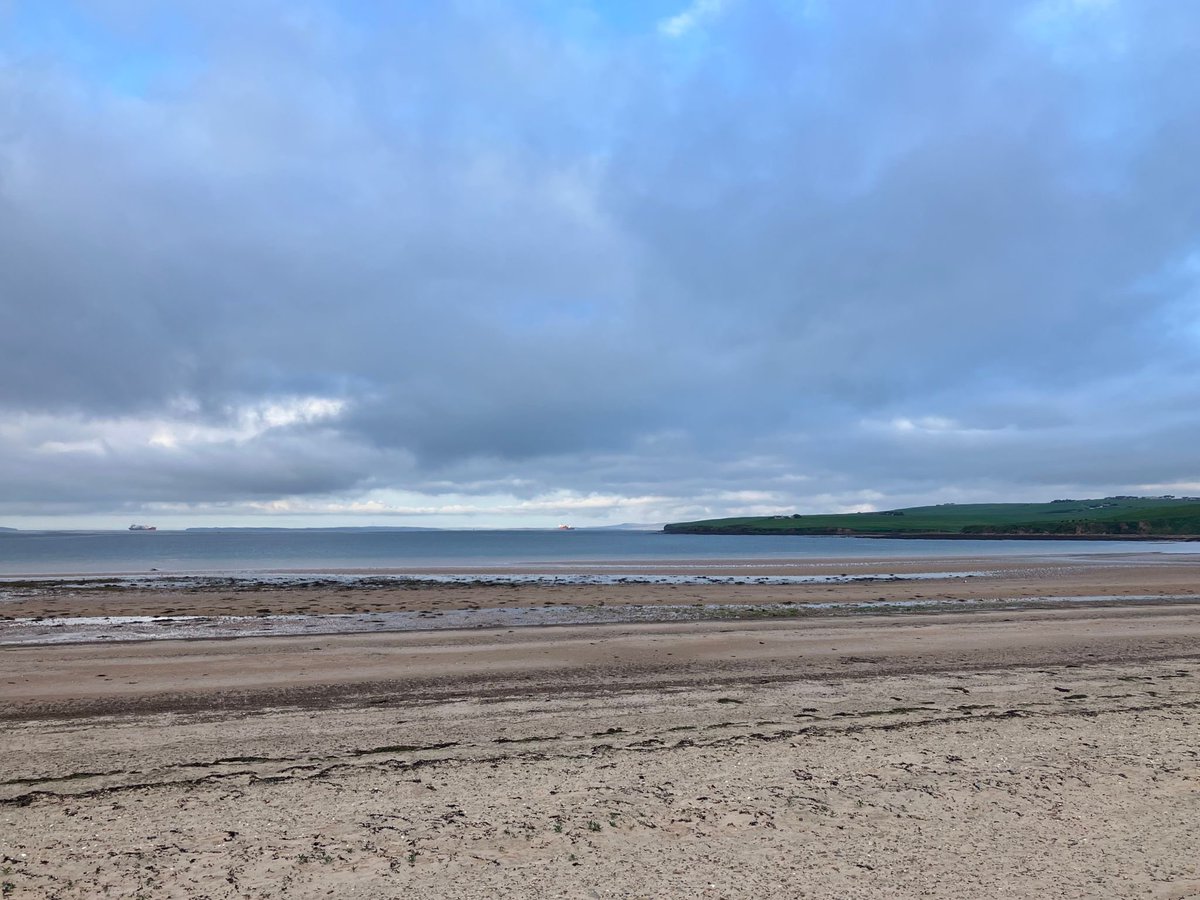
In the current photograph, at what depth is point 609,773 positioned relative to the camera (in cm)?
708

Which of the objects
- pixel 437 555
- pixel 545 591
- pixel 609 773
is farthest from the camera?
pixel 437 555

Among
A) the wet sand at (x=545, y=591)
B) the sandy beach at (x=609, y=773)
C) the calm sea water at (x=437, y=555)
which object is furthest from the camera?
the calm sea water at (x=437, y=555)

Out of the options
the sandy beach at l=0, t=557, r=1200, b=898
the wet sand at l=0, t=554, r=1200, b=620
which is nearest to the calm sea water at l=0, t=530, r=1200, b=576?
the wet sand at l=0, t=554, r=1200, b=620

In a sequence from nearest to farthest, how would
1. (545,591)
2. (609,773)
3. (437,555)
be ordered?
(609,773) → (545,591) → (437,555)

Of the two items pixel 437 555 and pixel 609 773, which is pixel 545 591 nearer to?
pixel 609 773

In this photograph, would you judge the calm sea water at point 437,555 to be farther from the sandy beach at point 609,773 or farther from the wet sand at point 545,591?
the sandy beach at point 609,773

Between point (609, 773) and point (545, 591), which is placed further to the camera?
point (545, 591)

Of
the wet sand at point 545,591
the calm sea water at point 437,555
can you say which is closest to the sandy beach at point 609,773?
the wet sand at point 545,591

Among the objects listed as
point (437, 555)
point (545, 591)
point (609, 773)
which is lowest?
point (437, 555)

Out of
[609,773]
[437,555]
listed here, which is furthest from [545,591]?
[437,555]

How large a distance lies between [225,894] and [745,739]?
208 inches

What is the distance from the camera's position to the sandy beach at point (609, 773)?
5.07 m

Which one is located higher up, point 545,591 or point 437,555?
point 545,591

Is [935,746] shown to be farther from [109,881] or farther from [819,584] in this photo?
[819,584]
